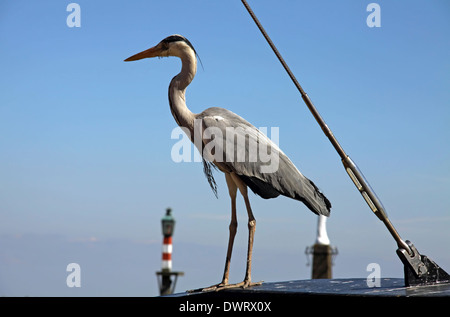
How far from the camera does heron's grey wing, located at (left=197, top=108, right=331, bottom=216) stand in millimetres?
4754

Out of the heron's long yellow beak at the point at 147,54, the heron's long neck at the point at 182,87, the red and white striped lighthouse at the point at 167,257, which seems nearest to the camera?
the heron's long neck at the point at 182,87

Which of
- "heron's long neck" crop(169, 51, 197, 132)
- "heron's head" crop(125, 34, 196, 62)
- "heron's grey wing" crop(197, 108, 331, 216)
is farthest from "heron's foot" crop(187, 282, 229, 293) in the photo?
"heron's head" crop(125, 34, 196, 62)

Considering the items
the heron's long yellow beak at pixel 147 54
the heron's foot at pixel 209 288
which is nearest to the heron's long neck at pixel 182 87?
the heron's long yellow beak at pixel 147 54

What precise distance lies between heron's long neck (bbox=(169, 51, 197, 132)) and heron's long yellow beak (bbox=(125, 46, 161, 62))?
0.88 ft

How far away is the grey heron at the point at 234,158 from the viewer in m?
4.76

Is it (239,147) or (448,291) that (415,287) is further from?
(239,147)

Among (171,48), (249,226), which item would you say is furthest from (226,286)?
(171,48)

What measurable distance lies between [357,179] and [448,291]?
3.48 feet

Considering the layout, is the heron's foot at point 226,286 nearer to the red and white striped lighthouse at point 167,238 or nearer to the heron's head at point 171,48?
the heron's head at point 171,48

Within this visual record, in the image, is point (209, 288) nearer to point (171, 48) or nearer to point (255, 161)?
point (255, 161)

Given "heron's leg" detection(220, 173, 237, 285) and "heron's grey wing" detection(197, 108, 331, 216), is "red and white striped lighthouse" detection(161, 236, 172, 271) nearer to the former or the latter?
"heron's leg" detection(220, 173, 237, 285)

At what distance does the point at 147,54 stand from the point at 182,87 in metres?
0.50

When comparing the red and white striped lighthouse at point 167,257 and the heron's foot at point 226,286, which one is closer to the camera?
the heron's foot at point 226,286
